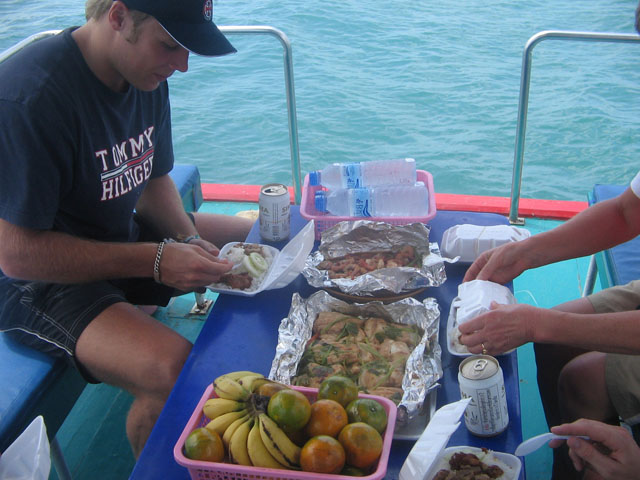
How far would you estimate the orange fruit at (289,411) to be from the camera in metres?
1.02

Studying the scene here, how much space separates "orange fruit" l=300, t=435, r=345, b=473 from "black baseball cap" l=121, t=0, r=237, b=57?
3.74ft

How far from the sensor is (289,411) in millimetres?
1019

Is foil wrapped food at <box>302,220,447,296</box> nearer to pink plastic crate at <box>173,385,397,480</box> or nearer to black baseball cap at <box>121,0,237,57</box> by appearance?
pink plastic crate at <box>173,385,397,480</box>

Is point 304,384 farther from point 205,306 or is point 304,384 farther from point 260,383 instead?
point 205,306

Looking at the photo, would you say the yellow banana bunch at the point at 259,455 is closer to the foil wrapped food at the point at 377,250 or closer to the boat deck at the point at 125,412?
the foil wrapped food at the point at 377,250

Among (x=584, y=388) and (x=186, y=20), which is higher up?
(x=186, y=20)

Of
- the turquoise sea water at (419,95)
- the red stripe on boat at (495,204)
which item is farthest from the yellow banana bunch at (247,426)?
the turquoise sea water at (419,95)

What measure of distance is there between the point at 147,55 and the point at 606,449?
1580mm

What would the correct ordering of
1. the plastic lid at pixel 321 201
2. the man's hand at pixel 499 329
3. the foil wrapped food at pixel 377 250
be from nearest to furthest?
1. the man's hand at pixel 499 329
2. the foil wrapped food at pixel 377 250
3. the plastic lid at pixel 321 201

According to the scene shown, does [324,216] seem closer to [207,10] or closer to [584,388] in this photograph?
[207,10]

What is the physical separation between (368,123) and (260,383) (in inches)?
283

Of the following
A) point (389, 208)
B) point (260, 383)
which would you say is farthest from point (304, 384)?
point (389, 208)

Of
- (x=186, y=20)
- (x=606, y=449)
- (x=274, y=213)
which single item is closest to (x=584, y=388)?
(x=606, y=449)

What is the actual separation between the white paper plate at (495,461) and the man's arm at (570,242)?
2.14 feet
